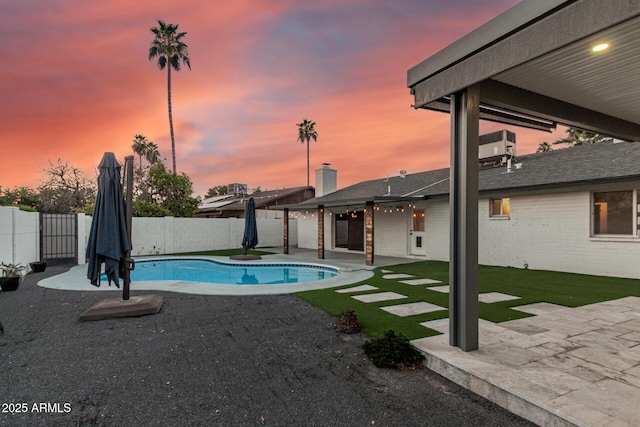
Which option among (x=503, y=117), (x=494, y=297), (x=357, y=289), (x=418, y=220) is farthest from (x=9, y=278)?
(x=418, y=220)

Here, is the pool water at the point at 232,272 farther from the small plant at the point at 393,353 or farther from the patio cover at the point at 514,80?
the patio cover at the point at 514,80

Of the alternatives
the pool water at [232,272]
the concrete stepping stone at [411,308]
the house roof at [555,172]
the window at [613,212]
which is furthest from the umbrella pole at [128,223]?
the window at [613,212]

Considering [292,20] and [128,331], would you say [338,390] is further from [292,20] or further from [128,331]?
[292,20]

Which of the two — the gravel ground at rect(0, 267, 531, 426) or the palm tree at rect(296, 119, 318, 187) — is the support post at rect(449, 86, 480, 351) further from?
the palm tree at rect(296, 119, 318, 187)

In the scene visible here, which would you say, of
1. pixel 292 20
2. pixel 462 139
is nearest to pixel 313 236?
pixel 292 20

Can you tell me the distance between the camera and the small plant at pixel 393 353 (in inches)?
129

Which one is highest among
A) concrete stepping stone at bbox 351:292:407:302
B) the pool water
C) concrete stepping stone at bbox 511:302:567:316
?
concrete stepping stone at bbox 511:302:567:316

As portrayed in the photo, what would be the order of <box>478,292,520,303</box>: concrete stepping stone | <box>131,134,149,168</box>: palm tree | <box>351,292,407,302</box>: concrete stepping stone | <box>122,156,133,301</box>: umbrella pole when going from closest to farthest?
<box>122,156,133,301</box>: umbrella pole → <box>478,292,520,303</box>: concrete stepping stone → <box>351,292,407,302</box>: concrete stepping stone → <box>131,134,149,168</box>: palm tree

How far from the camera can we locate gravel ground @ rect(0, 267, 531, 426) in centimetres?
243

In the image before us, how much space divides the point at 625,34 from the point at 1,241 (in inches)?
441

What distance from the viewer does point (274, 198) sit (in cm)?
2697

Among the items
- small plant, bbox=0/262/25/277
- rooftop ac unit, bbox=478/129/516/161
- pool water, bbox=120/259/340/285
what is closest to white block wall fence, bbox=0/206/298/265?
small plant, bbox=0/262/25/277

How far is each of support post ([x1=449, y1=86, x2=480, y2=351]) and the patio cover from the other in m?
0.01

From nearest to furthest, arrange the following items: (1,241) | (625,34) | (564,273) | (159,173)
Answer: (625,34) → (1,241) → (564,273) → (159,173)
